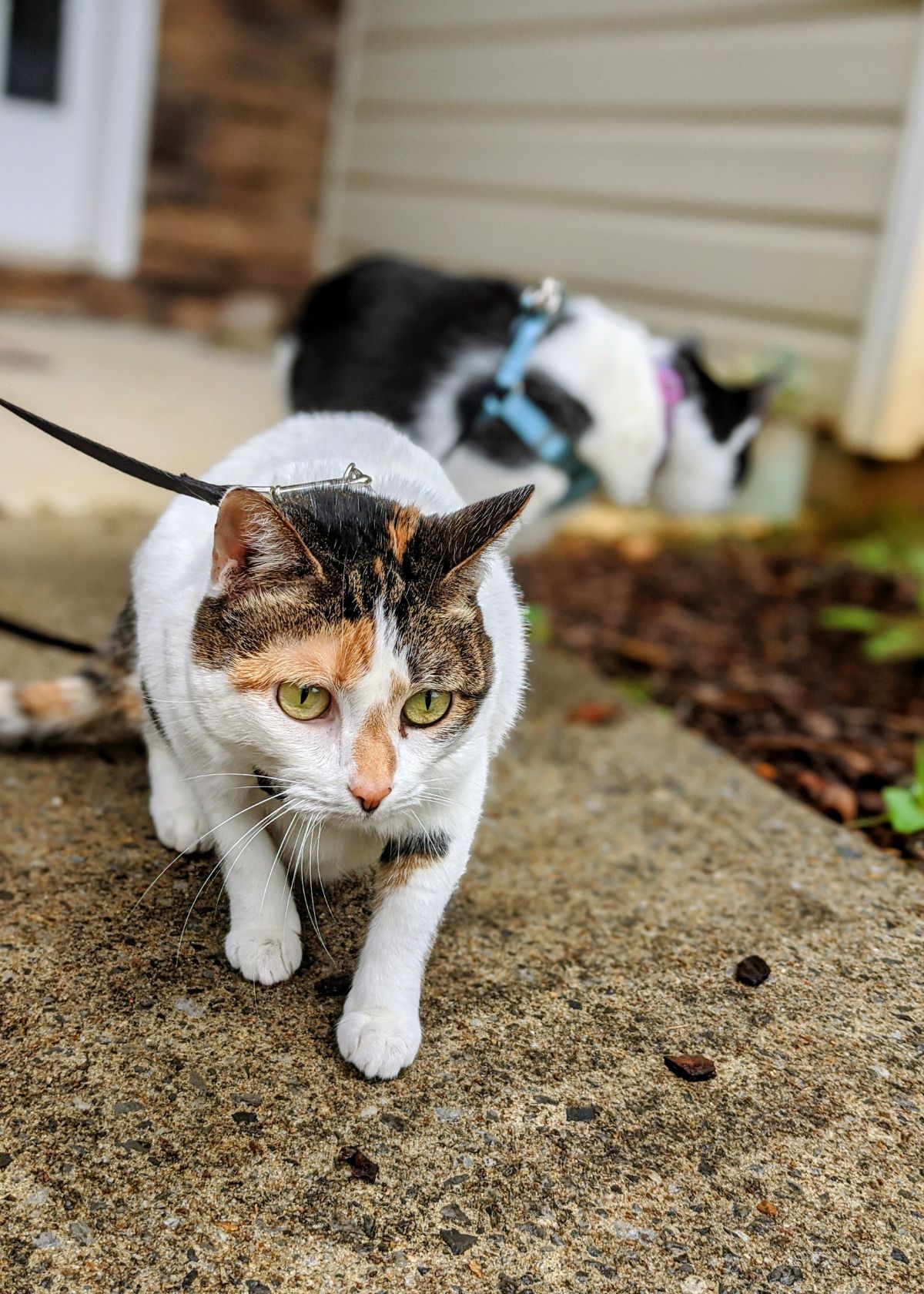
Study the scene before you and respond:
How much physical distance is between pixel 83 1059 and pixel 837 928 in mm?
1342

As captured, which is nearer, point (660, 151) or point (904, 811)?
point (904, 811)

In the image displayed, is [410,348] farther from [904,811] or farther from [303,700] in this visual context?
[303,700]

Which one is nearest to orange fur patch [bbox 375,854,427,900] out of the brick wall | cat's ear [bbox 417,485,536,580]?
cat's ear [bbox 417,485,536,580]

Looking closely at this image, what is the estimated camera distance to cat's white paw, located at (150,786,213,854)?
2096 mm

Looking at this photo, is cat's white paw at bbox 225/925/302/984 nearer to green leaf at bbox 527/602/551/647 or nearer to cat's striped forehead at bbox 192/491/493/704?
cat's striped forehead at bbox 192/491/493/704

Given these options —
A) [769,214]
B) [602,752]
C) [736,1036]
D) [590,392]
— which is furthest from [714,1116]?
[769,214]

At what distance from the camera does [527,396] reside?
3.31 metres

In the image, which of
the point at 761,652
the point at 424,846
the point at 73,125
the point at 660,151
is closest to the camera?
the point at 424,846

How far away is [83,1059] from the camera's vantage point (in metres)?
1.59

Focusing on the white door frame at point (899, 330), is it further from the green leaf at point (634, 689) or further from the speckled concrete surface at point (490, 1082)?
the speckled concrete surface at point (490, 1082)

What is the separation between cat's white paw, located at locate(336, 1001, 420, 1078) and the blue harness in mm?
1969

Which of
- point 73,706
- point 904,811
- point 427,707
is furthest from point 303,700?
point 904,811

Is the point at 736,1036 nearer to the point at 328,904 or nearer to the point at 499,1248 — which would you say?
the point at 499,1248

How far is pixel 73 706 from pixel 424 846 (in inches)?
36.9
